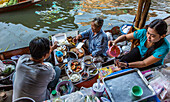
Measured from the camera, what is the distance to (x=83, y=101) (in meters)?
1.20

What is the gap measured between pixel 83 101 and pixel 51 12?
23.1 feet

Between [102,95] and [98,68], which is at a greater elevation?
[102,95]

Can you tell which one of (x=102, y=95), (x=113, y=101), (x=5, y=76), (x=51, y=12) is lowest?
(x=5, y=76)

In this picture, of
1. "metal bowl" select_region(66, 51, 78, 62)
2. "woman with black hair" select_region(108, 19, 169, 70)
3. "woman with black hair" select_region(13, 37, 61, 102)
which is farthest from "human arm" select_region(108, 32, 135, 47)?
"woman with black hair" select_region(13, 37, 61, 102)

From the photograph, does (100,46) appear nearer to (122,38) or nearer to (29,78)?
(122,38)

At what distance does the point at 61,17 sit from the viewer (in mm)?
6938

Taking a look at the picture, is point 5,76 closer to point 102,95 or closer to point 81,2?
point 102,95

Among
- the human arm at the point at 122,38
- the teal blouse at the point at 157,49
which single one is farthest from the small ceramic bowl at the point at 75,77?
the teal blouse at the point at 157,49

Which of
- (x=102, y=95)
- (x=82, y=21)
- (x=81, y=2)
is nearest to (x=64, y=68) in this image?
(x=102, y=95)

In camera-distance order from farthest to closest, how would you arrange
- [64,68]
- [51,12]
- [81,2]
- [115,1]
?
1. [115,1]
2. [81,2]
3. [51,12]
4. [64,68]

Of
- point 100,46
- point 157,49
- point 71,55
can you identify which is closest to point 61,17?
point 71,55

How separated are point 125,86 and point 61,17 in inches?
255

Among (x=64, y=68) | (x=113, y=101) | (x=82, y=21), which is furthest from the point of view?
(x=82, y=21)

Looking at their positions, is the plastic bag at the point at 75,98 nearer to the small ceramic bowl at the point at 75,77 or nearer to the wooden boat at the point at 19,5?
the small ceramic bowl at the point at 75,77
